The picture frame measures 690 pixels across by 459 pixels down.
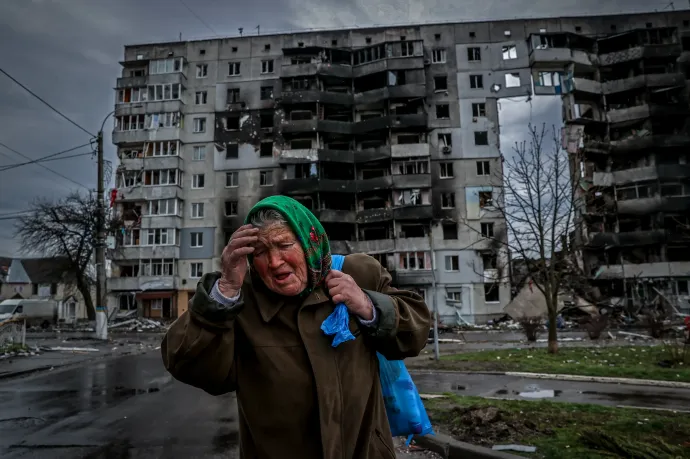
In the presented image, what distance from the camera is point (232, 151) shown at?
152 feet

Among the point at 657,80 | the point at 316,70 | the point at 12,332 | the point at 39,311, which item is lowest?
the point at 39,311

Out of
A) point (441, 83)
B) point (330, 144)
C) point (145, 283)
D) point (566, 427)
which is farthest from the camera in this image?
point (330, 144)

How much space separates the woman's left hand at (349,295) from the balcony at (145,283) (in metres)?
44.2

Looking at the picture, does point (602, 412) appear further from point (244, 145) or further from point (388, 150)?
point (244, 145)

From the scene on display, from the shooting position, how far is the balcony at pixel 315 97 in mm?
43938

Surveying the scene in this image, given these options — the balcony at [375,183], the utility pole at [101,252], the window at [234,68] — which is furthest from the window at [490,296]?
the window at [234,68]

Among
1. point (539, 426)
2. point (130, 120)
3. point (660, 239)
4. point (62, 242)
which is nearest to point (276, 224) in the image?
point (539, 426)

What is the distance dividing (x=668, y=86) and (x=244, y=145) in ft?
139

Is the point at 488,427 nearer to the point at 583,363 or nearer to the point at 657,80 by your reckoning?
the point at 583,363

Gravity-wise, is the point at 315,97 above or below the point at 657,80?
below

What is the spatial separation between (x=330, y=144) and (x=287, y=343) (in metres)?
45.3

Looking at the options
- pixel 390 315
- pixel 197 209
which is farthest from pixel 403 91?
pixel 390 315

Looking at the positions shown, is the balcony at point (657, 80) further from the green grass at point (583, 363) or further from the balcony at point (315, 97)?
the green grass at point (583, 363)

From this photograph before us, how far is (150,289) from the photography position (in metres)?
42.8
